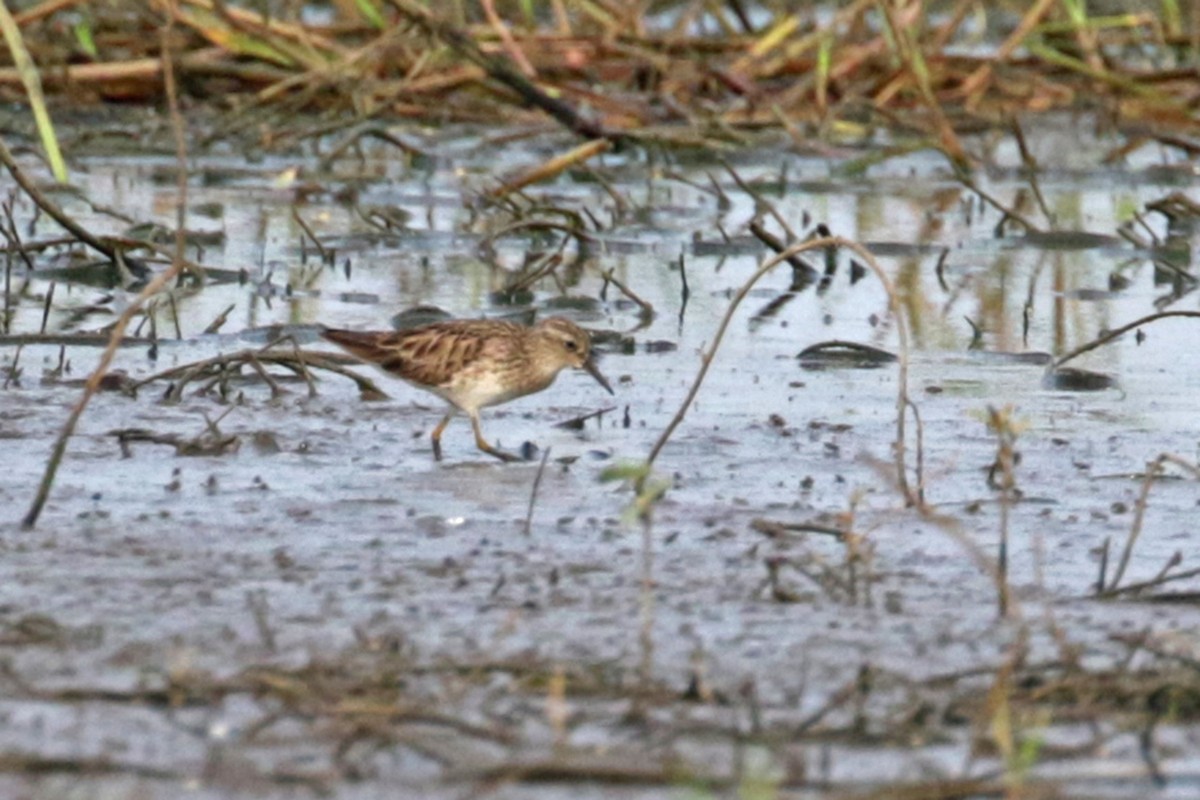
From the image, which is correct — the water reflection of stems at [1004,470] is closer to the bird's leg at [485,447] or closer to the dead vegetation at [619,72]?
the bird's leg at [485,447]

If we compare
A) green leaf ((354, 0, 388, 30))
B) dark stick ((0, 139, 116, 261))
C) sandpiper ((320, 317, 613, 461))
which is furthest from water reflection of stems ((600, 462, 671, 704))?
green leaf ((354, 0, 388, 30))

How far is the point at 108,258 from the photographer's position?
418 inches

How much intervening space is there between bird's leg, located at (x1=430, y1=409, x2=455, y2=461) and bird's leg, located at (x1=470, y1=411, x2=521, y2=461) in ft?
0.29

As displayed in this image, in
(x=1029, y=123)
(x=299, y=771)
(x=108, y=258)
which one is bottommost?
(x=299, y=771)

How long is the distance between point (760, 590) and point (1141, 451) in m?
2.49

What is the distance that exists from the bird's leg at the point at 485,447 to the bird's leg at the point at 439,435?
9 cm

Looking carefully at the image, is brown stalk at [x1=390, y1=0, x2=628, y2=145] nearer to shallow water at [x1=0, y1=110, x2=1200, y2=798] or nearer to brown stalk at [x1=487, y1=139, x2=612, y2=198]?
brown stalk at [x1=487, y1=139, x2=612, y2=198]

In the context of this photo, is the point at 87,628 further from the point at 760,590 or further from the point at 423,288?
the point at 423,288

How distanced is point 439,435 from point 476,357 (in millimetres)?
320

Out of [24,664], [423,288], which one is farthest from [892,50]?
[24,664]

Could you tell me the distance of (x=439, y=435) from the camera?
26.0ft

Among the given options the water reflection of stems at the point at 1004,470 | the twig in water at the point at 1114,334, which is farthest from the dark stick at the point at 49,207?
the water reflection of stems at the point at 1004,470

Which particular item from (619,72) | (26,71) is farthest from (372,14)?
(26,71)

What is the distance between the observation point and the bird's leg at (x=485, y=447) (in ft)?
25.4
